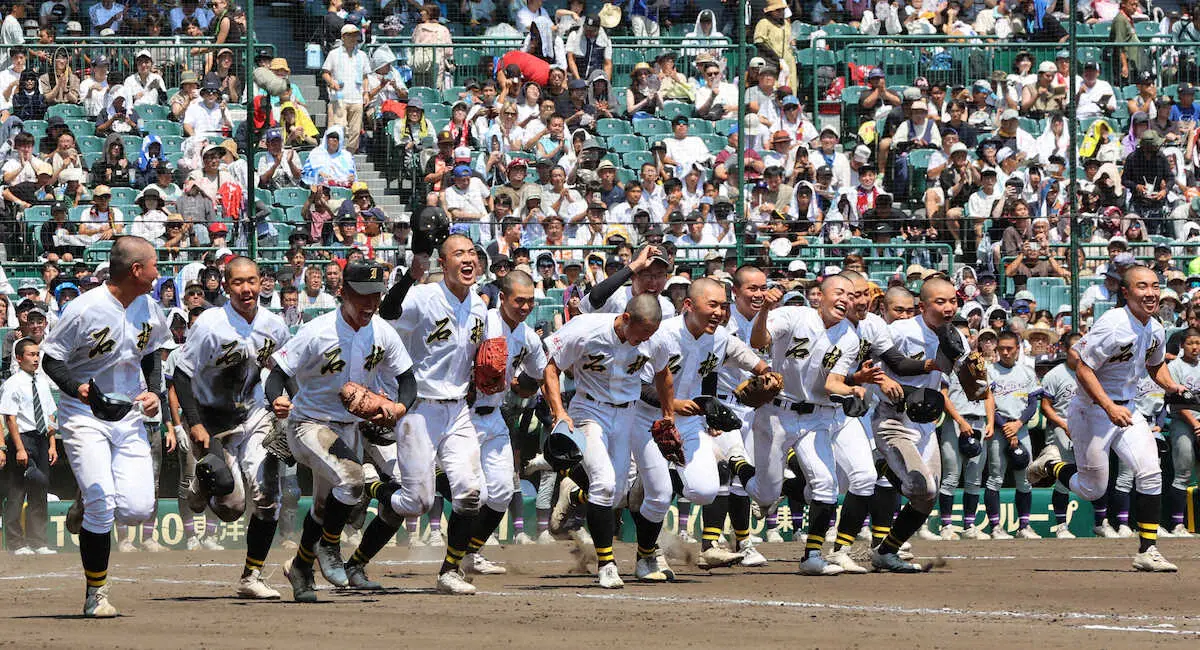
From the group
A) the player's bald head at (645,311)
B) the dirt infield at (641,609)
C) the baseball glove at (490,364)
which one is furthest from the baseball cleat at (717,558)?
the baseball glove at (490,364)

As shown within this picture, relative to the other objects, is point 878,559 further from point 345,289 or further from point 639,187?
point 639,187

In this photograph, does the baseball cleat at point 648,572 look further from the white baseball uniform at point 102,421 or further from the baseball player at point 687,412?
the white baseball uniform at point 102,421

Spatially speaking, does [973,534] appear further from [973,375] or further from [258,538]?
[258,538]

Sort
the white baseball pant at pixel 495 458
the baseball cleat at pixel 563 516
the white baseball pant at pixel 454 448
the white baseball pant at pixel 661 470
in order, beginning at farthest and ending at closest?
1. the baseball cleat at pixel 563 516
2. the white baseball pant at pixel 661 470
3. the white baseball pant at pixel 495 458
4. the white baseball pant at pixel 454 448

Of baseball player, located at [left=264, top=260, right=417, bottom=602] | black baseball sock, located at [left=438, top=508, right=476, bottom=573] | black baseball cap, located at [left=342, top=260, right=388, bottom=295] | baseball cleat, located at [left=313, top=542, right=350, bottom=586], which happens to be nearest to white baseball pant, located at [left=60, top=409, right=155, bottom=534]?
baseball player, located at [left=264, top=260, right=417, bottom=602]

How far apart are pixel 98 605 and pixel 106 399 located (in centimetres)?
109

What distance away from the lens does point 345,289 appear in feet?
34.0

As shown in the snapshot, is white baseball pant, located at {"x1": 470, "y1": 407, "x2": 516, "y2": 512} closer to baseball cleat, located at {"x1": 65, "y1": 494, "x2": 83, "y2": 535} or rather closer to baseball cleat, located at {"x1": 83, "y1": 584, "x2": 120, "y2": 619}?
baseball cleat, located at {"x1": 65, "y1": 494, "x2": 83, "y2": 535}

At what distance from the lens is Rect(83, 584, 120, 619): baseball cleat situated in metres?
9.66

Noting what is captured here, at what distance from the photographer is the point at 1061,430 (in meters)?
17.3

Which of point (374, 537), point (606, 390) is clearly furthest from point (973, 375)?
point (374, 537)

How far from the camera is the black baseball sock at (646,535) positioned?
12031 millimetres

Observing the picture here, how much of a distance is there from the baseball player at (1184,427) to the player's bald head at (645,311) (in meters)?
7.27

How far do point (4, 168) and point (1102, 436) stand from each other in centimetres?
1124
